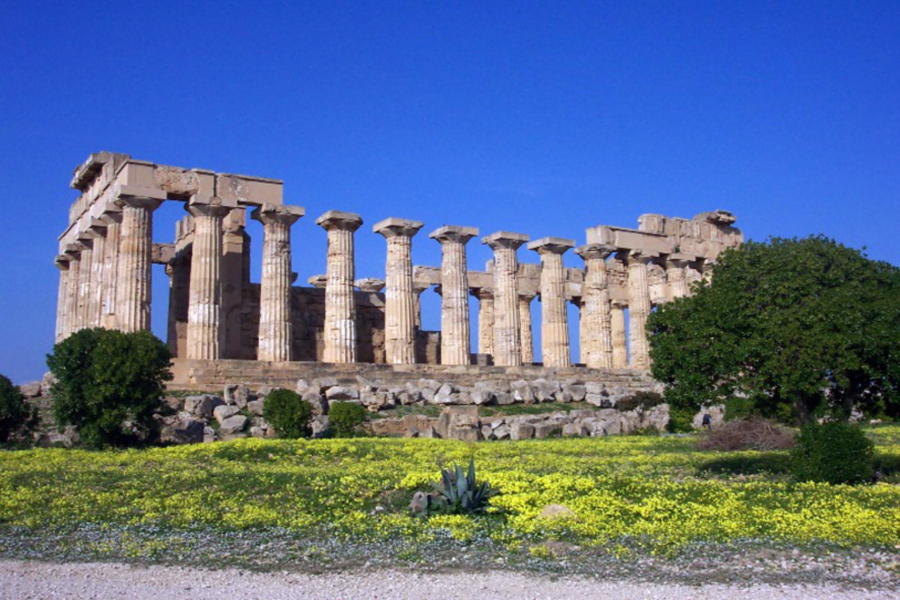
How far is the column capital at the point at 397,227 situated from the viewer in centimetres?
3903

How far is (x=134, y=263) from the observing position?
33.3m

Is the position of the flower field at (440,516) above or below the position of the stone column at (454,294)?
below

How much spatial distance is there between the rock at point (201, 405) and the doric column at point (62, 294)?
16111 millimetres

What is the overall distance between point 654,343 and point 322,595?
10973mm

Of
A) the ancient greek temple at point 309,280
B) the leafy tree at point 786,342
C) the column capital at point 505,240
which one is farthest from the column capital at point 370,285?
the leafy tree at point 786,342

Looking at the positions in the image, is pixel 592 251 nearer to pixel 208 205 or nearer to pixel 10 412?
pixel 208 205

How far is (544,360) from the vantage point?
143ft

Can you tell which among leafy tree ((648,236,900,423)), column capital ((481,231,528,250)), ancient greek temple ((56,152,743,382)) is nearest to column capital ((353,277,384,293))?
ancient greek temple ((56,152,743,382))

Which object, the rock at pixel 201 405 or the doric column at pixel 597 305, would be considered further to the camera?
the doric column at pixel 597 305

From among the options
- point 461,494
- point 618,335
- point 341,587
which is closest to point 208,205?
point 461,494

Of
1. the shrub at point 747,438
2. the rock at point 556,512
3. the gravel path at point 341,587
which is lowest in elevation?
the gravel path at point 341,587

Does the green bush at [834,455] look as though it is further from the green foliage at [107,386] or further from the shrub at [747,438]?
the green foliage at [107,386]

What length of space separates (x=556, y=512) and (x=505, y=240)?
30.0m

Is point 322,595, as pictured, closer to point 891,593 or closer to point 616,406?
point 891,593
